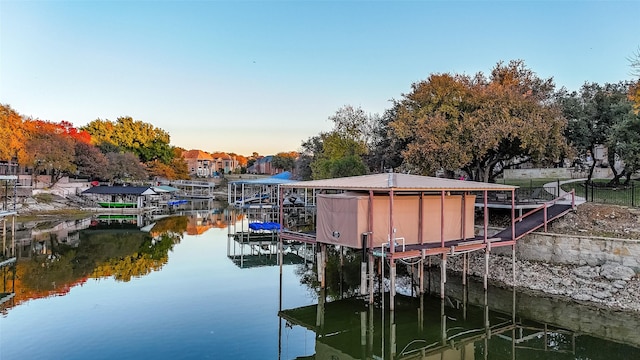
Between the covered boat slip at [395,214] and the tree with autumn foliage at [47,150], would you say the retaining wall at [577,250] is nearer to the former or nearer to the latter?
the covered boat slip at [395,214]

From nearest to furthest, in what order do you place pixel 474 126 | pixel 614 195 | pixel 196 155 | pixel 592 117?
pixel 474 126 → pixel 614 195 → pixel 592 117 → pixel 196 155

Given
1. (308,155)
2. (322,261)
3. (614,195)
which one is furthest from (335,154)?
(322,261)

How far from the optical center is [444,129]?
77.3 feet

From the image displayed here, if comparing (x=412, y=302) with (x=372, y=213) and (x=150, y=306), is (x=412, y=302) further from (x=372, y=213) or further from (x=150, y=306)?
(x=150, y=306)

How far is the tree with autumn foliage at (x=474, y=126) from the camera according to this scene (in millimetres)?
22312

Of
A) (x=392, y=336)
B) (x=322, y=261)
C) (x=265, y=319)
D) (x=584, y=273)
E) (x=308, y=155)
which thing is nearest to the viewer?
(x=392, y=336)

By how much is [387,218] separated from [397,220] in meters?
0.50

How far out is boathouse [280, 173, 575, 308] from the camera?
15.0 meters

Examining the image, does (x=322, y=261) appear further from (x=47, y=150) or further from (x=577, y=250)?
(x=47, y=150)

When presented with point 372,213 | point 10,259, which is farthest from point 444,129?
point 10,259

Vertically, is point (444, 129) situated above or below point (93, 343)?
above

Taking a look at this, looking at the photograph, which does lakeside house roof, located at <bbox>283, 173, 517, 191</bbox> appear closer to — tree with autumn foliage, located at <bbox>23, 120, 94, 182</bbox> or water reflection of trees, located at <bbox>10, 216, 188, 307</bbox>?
water reflection of trees, located at <bbox>10, 216, 188, 307</bbox>

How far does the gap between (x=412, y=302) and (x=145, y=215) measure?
38.3 m

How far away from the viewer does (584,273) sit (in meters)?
17.0
